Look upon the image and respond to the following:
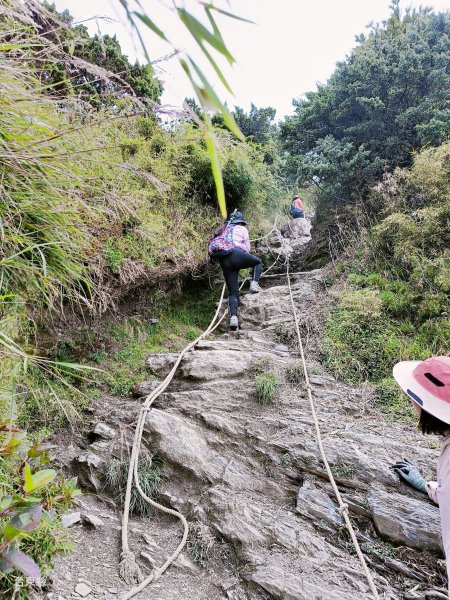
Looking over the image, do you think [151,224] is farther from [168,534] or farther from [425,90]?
[425,90]

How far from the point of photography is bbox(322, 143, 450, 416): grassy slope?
4410 mm

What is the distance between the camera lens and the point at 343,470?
3.02 meters

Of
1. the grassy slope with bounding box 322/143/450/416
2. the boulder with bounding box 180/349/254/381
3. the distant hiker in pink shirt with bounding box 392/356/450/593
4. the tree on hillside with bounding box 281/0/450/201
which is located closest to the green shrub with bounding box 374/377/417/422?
the grassy slope with bounding box 322/143/450/416

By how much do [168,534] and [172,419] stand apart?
1046 millimetres

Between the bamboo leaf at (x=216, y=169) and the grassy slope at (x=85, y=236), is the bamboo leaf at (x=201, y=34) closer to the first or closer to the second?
the bamboo leaf at (x=216, y=169)

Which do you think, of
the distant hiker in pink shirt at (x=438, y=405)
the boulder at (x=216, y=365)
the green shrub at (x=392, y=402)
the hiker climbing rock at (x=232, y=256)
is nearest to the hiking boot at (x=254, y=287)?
the hiker climbing rock at (x=232, y=256)

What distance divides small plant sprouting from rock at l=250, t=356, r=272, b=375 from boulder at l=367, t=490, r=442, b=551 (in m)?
1.90

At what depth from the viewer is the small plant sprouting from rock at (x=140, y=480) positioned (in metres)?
3.17

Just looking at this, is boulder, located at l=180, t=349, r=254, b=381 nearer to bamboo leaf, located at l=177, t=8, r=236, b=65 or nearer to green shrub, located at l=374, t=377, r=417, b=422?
green shrub, located at l=374, t=377, r=417, b=422

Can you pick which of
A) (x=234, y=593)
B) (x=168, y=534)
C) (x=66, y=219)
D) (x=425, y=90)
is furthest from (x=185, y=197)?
(x=234, y=593)

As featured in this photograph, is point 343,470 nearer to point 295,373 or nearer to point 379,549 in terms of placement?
point 379,549

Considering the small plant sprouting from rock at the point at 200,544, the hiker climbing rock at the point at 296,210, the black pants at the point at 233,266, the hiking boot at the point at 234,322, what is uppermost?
the hiker climbing rock at the point at 296,210

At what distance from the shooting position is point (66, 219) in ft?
8.91

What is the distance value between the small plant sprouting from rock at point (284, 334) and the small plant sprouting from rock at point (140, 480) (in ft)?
8.62
